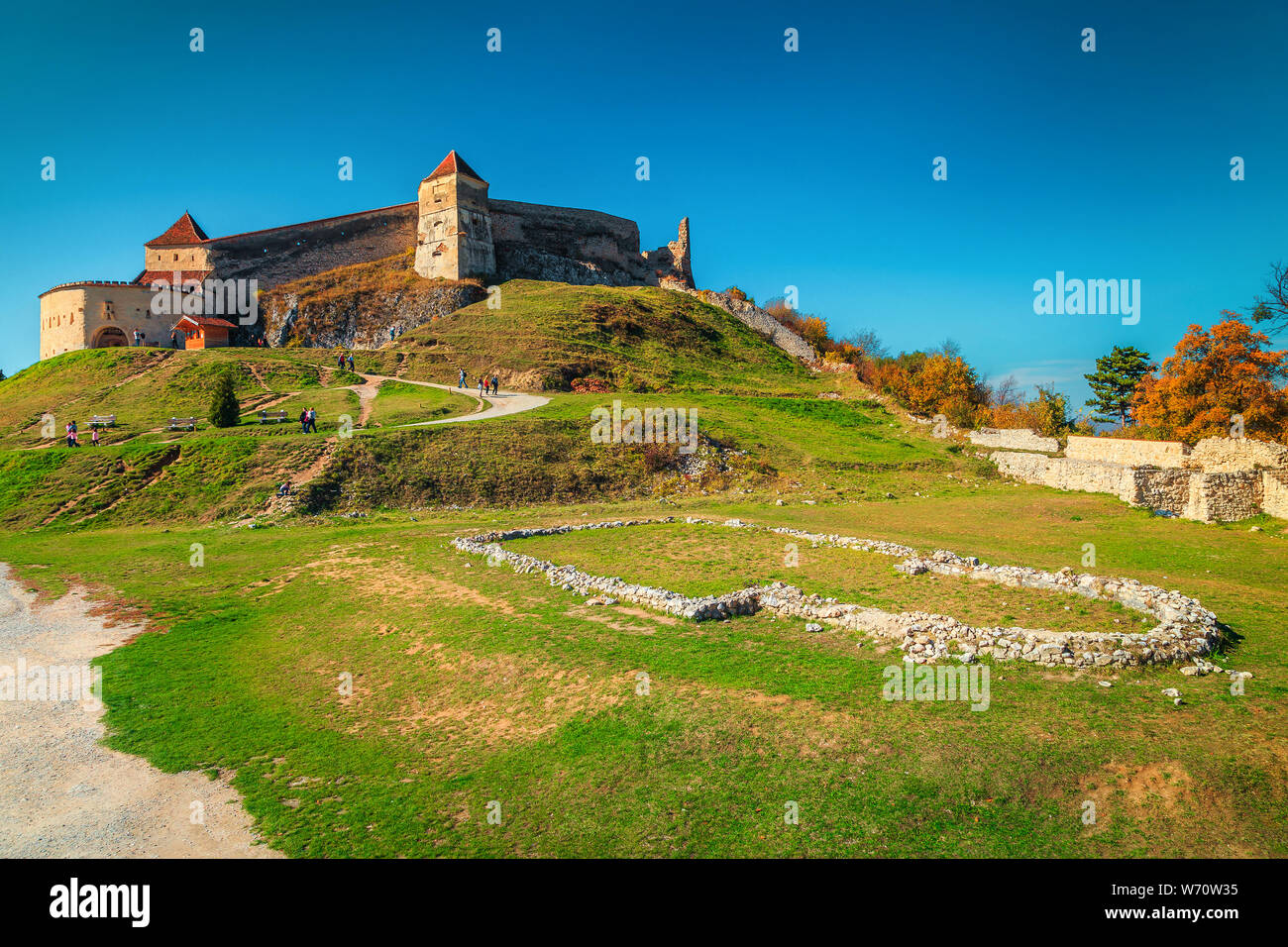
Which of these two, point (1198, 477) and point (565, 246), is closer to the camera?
point (1198, 477)

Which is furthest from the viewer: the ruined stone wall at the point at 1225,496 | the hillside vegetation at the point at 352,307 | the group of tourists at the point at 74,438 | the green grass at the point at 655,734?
the hillside vegetation at the point at 352,307

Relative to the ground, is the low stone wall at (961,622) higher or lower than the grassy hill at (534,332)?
lower

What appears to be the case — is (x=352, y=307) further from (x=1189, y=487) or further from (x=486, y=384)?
(x=1189, y=487)

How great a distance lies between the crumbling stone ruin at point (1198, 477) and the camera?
21297mm

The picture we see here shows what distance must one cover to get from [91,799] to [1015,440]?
37918 mm

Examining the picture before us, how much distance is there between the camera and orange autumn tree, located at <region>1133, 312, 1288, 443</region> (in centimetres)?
3053

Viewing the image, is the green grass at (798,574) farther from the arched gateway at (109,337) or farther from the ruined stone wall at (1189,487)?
the arched gateway at (109,337)

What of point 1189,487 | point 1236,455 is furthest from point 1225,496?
point 1236,455

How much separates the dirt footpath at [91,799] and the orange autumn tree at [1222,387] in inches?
1487

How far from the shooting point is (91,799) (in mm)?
7809

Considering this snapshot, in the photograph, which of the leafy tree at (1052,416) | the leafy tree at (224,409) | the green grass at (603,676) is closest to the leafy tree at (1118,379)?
the leafy tree at (1052,416)

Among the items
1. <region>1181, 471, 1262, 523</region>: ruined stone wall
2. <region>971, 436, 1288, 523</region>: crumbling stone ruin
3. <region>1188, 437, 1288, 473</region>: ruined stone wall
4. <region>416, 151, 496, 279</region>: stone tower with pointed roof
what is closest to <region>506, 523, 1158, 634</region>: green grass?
<region>1181, 471, 1262, 523</region>: ruined stone wall

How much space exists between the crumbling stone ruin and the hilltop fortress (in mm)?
51271
